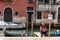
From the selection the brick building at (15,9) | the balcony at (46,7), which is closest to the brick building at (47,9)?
the balcony at (46,7)

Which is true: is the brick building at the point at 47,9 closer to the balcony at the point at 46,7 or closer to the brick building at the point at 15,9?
the balcony at the point at 46,7

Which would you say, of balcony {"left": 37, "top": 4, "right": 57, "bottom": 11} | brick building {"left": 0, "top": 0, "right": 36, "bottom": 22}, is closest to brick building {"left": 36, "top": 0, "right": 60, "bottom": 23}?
balcony {"left": 37, "top": 4, "right": 57, "bottom": 11}

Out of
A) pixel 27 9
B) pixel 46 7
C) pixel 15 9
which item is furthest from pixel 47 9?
pixel 15 9

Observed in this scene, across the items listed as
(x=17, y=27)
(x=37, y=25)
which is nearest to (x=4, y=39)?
(x=17, y=27)

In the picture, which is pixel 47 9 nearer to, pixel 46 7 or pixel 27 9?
pixel 46 7

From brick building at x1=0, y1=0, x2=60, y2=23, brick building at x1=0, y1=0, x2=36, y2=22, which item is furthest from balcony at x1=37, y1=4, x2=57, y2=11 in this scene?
brick building at x1=0, y1=0, x2=36, y2=22

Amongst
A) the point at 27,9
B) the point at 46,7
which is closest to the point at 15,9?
the point at 27,9

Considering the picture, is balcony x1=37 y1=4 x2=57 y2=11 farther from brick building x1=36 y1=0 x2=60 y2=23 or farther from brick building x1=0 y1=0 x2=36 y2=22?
brick building x1=0 y1=0 x2=36 y2=22

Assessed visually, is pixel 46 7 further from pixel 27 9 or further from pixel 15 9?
pixel 15 9

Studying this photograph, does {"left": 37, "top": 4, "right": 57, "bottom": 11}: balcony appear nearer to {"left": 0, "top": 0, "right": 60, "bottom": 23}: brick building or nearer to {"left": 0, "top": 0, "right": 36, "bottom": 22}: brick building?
{"left": 0, "top": 0, "right": 60, "bottom": 23}: brick building

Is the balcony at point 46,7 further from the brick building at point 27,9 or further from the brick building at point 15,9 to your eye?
the brick building at point 15,9

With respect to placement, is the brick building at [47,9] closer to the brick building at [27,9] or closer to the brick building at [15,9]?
the brick building at [27,9]

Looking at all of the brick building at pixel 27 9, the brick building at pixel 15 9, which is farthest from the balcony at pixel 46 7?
the brick building at pixel 15 9

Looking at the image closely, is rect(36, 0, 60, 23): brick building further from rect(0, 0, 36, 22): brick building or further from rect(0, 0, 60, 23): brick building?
rect(0, 0, 36, 22): brick building
